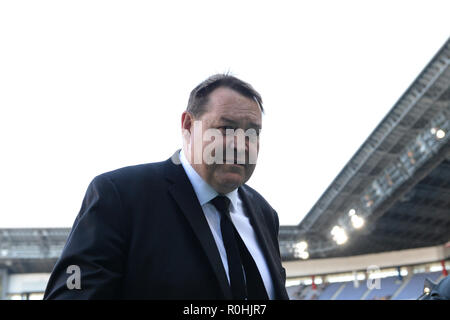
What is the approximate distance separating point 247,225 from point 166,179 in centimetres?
35

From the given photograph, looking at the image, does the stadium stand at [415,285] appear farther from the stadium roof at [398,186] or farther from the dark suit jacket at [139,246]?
the dark suit jacket at [139,246]

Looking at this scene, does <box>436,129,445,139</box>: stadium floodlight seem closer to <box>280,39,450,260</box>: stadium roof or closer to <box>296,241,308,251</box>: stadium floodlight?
<box>280,39,450,260</box>: stadium roof

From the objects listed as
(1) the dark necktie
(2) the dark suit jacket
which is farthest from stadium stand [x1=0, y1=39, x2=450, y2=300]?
(2) the dark suit jacket

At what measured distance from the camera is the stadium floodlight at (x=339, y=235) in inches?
714

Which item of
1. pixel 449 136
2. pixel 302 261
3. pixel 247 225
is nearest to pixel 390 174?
pixel 449 136

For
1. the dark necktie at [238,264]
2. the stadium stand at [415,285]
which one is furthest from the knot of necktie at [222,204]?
the stadium stand at [415,285]

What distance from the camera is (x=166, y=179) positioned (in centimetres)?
137

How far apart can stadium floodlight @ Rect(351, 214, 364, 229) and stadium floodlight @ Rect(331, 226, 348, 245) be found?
0.90 meters

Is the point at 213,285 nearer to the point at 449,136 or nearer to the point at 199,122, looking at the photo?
the point at 199,122

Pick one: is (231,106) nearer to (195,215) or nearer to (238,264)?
(195,215)

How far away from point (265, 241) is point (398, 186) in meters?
14.6

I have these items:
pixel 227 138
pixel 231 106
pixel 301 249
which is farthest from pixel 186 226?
pixel 301 249

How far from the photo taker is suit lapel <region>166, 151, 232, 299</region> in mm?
1159
